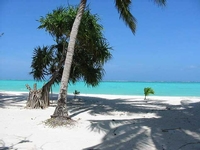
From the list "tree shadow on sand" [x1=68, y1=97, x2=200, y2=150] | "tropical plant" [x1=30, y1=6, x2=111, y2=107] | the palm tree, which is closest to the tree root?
the palm tree

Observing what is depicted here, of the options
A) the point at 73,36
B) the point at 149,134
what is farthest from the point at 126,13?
the point at 149,134

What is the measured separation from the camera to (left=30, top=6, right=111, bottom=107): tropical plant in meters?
9.07

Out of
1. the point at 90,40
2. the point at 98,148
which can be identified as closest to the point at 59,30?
the point at 90,40

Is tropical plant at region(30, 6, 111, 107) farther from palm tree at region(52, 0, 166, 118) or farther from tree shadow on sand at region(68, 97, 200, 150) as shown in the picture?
tree shadow on sand at region(68, 97, 200, 150)

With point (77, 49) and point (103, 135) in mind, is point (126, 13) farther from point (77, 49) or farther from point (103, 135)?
point (103, 135)

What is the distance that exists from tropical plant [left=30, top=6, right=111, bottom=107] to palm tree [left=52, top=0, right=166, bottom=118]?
142cm

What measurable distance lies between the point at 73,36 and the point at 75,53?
3523mm

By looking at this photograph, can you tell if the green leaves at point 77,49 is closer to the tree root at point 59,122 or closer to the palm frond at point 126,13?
the palm frond at point 126,13

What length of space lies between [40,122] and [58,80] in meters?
4.55

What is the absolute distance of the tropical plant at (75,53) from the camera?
29.8 ft

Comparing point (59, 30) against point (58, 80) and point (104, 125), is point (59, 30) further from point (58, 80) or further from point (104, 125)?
point (104, 125)

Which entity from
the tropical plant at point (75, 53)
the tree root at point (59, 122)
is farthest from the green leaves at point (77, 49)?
the tree root at point (59, 122)

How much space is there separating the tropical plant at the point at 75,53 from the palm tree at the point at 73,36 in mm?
1422

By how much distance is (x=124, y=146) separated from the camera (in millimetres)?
4730
